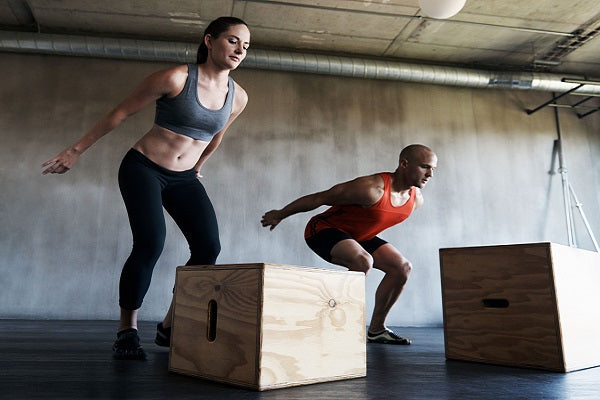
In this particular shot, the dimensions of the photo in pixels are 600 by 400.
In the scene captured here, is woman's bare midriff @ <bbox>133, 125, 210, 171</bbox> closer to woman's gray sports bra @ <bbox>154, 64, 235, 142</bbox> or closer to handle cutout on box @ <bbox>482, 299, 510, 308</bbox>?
woman's gray sports bra @ <bbox>154, 64, 235, 142</bbox>

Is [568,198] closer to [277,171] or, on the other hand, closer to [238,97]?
[277,171]

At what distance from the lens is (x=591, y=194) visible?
550 centimetres

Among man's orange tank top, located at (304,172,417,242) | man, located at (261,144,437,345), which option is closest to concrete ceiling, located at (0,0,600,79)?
man, located at (261,144,437,345)

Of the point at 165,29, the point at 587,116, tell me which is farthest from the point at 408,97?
the point at 165,29

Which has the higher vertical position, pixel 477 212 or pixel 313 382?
pixel 477 212

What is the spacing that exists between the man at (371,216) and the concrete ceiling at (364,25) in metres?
2.38

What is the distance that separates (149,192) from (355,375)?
3.37 feet

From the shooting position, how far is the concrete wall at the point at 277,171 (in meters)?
4.44

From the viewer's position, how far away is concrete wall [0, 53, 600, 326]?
4.44 m

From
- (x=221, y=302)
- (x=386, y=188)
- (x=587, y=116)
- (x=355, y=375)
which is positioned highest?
(x=587, y=116)

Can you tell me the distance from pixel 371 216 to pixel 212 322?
1.35m

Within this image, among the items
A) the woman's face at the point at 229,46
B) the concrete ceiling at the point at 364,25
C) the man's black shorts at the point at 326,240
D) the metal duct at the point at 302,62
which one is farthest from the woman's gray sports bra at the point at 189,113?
the metal duct at the point at 302,62

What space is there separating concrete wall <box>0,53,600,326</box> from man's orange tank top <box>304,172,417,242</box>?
6.77 ft

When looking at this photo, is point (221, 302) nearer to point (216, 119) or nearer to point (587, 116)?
point (216, 119)
